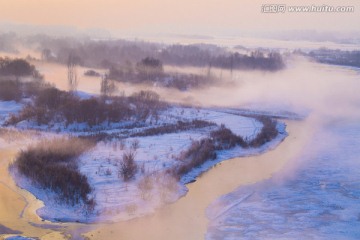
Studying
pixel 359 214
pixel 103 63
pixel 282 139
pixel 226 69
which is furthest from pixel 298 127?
pixel 103 63

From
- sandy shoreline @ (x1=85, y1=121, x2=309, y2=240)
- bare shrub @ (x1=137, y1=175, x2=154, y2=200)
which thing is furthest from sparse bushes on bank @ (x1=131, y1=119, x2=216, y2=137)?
bare shrub @ (x1=137, y1=175, x2=154, y2=200)

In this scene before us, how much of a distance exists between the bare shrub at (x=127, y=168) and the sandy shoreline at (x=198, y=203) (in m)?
1.35

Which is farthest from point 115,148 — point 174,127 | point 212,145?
point 174,127

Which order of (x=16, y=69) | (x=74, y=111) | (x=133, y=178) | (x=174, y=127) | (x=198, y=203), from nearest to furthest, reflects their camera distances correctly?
(x=198, y=203), (x=133, y=178), (x=174, y=127), (x=74, y=111), (x=16, y=69)

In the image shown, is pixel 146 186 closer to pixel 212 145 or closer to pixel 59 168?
pixel 59 168

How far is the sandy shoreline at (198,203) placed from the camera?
8430 millimetres

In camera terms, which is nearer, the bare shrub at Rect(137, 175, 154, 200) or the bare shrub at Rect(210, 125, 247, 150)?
the bare shrub at Rect(137, 175, 154, 200)

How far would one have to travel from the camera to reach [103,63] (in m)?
41.6

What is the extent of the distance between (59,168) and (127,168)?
1.57m

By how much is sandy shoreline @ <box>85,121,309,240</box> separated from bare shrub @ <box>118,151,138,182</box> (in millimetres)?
1352

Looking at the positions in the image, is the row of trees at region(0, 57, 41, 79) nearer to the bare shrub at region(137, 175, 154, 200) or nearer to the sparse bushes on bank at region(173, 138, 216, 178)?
the sparse bushes on bank at region(173, 138, 216, 178)

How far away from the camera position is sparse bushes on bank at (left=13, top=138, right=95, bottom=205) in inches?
387

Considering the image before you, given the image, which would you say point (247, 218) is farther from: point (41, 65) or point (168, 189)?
point (41, 65)

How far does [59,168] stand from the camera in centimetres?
1109
